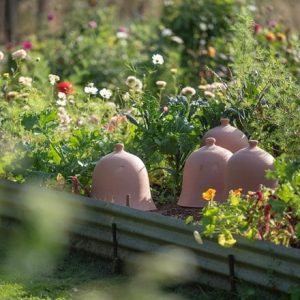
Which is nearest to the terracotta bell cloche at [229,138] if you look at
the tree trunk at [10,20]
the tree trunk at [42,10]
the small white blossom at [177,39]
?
the small white blossom at [177,39]

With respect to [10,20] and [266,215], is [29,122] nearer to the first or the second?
[266,215]

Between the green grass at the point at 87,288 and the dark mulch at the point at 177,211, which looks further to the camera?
the dark mulch at the point at 177,211

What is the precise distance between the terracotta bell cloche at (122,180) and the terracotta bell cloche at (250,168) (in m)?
0.56

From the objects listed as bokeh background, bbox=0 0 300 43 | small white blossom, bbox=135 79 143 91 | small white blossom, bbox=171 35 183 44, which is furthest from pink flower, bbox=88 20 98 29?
small white blossom, bbox=135 79 143 91

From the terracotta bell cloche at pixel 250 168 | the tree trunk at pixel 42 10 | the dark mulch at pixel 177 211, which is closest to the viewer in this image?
the terracotta bell cloche at pixel 250 168

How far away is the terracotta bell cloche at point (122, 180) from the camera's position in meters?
6.16

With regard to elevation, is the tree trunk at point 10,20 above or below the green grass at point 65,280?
above

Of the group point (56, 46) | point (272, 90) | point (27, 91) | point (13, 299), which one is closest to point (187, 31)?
point (56, 46)

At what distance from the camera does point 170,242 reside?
17.4ft

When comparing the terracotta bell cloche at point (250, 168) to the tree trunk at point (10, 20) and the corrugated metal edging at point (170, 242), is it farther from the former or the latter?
the tree trunk at point (10, 20)

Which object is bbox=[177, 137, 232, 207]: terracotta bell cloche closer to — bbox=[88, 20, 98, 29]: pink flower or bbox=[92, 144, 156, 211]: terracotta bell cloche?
bbox=[92, 144, 156, 211]: terracotta bell cloche

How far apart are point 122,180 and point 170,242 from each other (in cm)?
96

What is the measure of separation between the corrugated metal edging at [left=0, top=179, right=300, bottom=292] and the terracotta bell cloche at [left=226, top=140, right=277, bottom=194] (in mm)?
775

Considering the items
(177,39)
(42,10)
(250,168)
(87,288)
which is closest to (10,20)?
(42,10)
